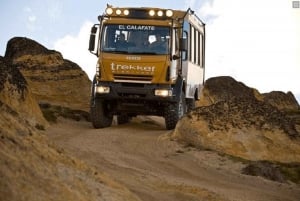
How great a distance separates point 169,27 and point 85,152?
5.97 m

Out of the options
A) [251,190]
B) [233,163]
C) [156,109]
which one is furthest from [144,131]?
[251,190]

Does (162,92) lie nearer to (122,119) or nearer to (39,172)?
(122,119)

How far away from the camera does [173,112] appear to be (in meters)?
19.9

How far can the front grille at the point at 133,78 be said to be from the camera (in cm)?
1877

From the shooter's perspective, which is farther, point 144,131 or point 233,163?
point 144,131

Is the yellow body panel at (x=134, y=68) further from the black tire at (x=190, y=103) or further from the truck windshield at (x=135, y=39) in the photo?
the black tire at (x=190, y=103)

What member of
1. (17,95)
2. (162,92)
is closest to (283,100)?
(17,95)

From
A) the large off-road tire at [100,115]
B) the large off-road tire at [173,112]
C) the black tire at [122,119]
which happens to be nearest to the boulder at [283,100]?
the black tire at [122,119]

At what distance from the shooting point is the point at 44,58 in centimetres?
3347

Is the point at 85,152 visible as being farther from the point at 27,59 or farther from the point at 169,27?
the point at 27,59

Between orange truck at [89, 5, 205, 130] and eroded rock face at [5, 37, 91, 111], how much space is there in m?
11.6

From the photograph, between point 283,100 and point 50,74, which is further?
point 283,100

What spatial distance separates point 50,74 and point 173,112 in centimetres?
1474

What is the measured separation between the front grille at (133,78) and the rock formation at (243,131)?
5.88 ft
